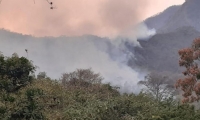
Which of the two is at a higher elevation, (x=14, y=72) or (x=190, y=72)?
(x=14, y=72)

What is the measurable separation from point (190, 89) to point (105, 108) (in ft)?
15.7

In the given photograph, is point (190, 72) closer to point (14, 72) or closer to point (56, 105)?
point (56, 105)

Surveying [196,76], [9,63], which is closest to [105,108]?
[196,76]

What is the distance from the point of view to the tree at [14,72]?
70.0ft

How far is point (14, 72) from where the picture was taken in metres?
22.1

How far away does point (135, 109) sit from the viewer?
19.1 meters

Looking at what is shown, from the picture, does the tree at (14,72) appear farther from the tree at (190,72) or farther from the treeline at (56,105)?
the tree at (190,72)

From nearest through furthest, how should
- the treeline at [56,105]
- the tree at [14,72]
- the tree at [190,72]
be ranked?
the treeline at [56,105] < the tree at [190,72] < the tree at [14,72]

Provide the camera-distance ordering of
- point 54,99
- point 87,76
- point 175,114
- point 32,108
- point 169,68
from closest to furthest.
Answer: point 175,114
point 32,108
point 54,99
point 87,76
point 169,68

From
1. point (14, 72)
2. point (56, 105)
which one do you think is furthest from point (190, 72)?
point (14, 72)

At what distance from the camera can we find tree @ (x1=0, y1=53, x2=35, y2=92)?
21.3 metres

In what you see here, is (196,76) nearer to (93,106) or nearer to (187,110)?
(187,110)

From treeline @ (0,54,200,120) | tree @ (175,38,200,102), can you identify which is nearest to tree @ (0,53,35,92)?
treeline @ (0,54,200,120)

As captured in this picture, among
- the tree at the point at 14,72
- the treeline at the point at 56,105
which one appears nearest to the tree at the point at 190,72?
the treeline at the point at 56,105
